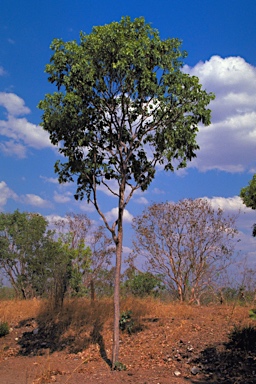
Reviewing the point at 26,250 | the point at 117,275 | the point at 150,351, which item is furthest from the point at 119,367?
the point at 26,250

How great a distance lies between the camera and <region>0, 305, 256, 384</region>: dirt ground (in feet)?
31.0

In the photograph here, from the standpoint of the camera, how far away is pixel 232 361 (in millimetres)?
9672

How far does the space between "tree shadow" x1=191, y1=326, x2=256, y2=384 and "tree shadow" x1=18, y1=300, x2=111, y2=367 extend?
A: 3116 mm

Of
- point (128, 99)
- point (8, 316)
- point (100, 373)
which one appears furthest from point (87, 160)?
point (8, 316)

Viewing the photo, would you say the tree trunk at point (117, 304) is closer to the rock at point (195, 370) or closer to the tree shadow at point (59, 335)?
the tree shadow at point (59, 335)

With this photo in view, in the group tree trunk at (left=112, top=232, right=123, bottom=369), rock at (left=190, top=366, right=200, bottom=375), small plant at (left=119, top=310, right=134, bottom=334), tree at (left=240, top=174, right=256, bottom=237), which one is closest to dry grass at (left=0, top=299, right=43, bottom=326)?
small plant at (left=119, top=310, right=134, bottom=334)

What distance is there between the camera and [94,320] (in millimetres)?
14125

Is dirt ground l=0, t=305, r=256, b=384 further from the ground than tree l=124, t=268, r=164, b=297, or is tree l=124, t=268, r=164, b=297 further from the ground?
tree l=124, t=268, r=164, b=297

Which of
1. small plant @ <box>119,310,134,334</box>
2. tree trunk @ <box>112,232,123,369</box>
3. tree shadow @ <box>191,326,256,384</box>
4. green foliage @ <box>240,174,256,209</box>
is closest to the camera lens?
tree shadow @ <box>191,326,256,384</box>

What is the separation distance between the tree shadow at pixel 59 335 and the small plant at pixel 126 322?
0.75 metres

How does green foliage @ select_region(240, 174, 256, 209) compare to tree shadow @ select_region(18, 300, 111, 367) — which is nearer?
tree shadow @ select_region(18, 300, 111, 367)

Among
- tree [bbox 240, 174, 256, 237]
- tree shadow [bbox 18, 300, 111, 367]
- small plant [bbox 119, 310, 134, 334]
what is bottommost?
tree shadow [bbox 18, 300, 111, 367]

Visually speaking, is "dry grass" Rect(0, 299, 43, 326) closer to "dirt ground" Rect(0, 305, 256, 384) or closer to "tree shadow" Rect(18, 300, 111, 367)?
"tree shadow" Rect(18, 300, 111, 367)

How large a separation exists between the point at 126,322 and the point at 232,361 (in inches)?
176
